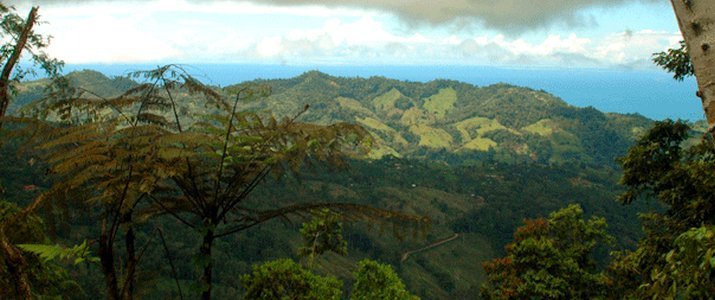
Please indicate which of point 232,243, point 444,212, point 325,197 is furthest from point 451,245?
point 232,243

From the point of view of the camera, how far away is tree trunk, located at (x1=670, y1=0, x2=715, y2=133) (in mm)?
1820

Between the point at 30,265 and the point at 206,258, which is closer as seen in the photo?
the point at 206,258

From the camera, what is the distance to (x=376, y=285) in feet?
34.5

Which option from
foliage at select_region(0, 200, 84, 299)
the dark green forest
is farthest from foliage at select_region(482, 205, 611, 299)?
foliage at select_region(0, 200, 84, 299)

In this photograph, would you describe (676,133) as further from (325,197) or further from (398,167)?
(398,167)

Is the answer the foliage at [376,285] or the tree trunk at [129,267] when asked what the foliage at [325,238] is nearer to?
the foliage at [376,285]

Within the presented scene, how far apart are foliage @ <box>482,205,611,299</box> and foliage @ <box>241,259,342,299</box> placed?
25.2 feet

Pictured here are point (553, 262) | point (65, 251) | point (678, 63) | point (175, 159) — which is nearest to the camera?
point (65, 251)

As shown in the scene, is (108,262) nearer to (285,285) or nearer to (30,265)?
(30,265)

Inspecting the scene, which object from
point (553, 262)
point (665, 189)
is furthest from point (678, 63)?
point (553, 262)

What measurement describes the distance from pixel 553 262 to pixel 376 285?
780cm

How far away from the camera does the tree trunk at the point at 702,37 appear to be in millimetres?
1820

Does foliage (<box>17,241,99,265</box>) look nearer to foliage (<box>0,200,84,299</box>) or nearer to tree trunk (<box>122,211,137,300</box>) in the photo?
foliage (<box>0,200,84,299</box>)

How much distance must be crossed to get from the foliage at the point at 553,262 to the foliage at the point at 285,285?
7.69 metres
